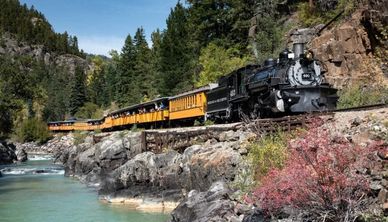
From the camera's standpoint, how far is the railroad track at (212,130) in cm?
1538

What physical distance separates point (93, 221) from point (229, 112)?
958 centimetres

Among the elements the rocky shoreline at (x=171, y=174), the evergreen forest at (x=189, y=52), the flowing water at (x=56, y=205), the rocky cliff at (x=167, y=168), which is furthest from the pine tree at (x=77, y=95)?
→ the rocky shoreline at (x=171, y=174)

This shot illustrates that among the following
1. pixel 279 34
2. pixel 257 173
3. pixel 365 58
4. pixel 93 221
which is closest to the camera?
pixel 257 173

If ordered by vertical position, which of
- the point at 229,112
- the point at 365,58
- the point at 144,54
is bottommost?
the point at 229,112

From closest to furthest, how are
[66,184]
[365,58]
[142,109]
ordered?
[365,58]
[66,184]
[142,109]

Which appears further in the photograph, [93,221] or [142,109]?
[142,109]

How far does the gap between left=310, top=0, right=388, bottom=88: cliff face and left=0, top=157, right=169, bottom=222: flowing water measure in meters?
15.0

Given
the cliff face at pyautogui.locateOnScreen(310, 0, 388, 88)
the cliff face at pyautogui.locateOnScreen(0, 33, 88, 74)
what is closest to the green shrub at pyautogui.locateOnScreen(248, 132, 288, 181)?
the cliff face at pyautogui.locateOnScreen(310, 0, 388, 88)

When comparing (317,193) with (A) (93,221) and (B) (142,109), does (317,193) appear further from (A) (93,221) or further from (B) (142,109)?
(B) (142,109)

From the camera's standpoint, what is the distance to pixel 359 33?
28094 millimetres

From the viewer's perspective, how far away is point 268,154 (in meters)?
14.1

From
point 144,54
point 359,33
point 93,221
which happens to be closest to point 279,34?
point 359,33

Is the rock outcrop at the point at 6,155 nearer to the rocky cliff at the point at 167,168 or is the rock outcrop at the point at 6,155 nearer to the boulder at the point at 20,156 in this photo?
the boulder at the point at 20,156

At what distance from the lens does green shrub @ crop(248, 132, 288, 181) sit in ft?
43.9
